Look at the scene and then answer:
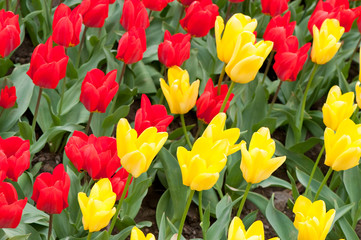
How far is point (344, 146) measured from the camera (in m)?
1.85

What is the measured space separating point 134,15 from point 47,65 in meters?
0.66

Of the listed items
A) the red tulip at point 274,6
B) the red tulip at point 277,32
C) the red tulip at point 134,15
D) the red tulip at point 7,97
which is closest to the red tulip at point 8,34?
the red tulip at point 7,97

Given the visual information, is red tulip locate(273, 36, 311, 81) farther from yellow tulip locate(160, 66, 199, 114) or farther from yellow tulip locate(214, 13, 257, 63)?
yellow tulip locate(160, 66, 199, 114)

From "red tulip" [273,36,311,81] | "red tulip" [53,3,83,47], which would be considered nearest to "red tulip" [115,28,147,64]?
"red tulip" [53,3,83,47]

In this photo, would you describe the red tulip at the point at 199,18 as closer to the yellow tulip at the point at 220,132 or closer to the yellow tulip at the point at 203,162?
the yellow tulip at the point at 220,132

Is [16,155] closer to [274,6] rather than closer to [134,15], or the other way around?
[134,15]

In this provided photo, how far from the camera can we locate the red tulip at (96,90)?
2180mm

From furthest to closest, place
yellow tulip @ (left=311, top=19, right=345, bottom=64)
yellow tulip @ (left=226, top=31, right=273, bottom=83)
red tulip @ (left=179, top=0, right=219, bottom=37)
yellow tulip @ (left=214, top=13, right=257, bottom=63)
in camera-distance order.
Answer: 1. red tulip @ (left=179, top=0, right=219, bottom=37)
2. yellow tulip @ (left=311, top=19, right=345, bottom=64)
3. yellow tulip @ (left=214, top=13, right=257, bottom=63)
4. yellow tulip @ (left=226, top=31, right=273, bottom=83)

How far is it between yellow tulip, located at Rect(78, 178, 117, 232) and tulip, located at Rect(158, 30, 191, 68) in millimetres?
999

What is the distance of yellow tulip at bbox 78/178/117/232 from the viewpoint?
60.8 inches

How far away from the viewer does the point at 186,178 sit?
1615 millimetres

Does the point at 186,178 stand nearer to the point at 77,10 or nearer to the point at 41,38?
the point at 77,10

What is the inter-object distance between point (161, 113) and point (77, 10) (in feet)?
2.56

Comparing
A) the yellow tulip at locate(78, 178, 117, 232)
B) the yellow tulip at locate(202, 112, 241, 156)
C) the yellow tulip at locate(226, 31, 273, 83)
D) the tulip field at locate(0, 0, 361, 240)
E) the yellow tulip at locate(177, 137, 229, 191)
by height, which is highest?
the yellow tulip at locate(226, 31, 273, 83)
